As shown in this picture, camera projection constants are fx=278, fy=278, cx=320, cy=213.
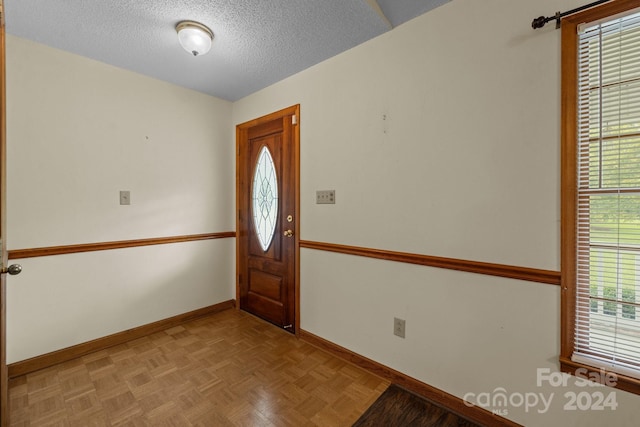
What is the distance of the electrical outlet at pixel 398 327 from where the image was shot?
1.88 metres

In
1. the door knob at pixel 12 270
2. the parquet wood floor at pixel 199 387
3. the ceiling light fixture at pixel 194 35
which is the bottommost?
the parquet wood floor at pixel 199 387

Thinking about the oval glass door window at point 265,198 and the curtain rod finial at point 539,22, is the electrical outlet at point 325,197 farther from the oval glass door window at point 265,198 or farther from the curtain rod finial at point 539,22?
the curtain rod finial at point 539,22

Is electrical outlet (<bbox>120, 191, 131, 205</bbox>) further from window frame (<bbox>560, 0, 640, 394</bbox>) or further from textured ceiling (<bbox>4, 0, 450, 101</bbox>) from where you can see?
window frame (<bbox>560, 0, 640, 394</bbox>)

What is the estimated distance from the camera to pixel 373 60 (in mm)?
2008

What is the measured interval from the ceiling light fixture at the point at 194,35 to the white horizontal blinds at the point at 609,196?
6.92ft

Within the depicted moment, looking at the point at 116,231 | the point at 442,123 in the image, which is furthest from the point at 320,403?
the point at 116,231

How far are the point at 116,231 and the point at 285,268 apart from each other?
1515 millimetres

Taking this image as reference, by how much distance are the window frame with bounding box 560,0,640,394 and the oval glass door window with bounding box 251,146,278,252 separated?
2.15 meters

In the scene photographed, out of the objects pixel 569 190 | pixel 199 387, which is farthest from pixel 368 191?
pixel 199 387

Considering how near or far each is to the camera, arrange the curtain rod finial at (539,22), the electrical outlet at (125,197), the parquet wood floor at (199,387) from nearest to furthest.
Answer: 1. the curtain rod finial at (539,22)
2. the parquet wood floor at (199,387)
3. the electrical outlet at (125,197)

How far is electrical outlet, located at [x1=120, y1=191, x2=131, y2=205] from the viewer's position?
2.46 metres

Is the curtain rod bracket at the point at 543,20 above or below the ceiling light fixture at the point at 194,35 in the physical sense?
below

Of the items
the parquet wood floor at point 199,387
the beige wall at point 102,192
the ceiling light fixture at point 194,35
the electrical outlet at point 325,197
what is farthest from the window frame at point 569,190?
the beige wall at point 102,192

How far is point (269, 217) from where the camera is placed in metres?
2.85
